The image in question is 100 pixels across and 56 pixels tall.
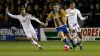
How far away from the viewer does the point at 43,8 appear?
27656 millimetres

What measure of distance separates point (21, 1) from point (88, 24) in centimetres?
511

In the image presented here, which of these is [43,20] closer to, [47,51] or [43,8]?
[43,8]

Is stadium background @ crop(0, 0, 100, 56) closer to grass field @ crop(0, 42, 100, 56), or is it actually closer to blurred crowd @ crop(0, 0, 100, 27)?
blurred crowd @ crop(0, 0, 100, 27)

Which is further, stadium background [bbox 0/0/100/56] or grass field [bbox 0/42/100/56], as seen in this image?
stadium background [bbox 0/0/100/56]

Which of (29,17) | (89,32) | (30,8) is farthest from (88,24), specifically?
(29,17)

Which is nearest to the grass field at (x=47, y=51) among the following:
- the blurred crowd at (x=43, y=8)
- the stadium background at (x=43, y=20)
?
the stadium background at (x=43, y=20)

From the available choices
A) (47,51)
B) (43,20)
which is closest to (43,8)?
(43,20)

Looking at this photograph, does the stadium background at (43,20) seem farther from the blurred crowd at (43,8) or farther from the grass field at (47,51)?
the grass field at (47,51)

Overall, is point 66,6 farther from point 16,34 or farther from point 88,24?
point 16,34

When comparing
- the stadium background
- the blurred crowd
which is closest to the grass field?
the stadium background

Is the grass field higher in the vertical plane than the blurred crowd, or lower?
lower

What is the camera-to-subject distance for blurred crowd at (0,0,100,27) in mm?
26531

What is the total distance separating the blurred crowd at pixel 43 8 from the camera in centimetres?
2653

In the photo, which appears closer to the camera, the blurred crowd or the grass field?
the grass field
